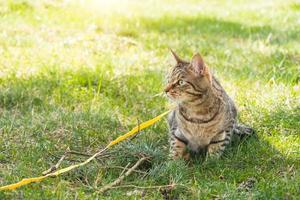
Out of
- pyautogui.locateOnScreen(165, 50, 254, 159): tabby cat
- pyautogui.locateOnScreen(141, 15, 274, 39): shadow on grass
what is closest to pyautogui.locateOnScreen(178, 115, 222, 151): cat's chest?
pyautogui.locateOnScreen(165, 50, 254, 159): tabby cat

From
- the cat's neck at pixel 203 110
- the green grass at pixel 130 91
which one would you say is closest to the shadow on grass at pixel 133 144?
the green grass at pixel 130 91

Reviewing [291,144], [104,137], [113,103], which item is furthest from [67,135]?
[291,144]

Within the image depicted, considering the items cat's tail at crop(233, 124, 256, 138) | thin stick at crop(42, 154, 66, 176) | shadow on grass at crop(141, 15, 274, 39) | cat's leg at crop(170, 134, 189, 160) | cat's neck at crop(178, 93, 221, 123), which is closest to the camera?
thin stick at crop(42, 154, 66, 176)

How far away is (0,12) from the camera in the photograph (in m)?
8.66

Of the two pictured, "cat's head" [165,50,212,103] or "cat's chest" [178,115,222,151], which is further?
"cat's chest" [178,115,222,151]

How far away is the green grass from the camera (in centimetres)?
400

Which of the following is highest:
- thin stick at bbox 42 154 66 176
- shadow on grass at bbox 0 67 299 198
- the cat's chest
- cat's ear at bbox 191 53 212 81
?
cat's ear at bbox 191 53 212 81

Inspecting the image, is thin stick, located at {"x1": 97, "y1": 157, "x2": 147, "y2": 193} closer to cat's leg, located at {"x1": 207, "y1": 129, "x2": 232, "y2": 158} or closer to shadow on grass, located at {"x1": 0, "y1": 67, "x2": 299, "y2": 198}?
shadow on grass, located at {"x1": 0, "y1": 67, "x2": 299, "y2": 198}

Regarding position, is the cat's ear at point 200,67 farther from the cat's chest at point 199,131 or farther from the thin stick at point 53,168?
the thin stick at point 53,168

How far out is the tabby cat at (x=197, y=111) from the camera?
4.29 m

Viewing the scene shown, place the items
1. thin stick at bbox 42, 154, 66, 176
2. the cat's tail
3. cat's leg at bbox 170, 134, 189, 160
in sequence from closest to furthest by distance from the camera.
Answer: thin stick at bbox 42, 154, 66, 176 < cat's leg at bbox 170, 134, 189, 160 < the cat's tail

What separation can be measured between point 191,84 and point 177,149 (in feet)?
1.69

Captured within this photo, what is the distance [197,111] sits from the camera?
4359 millimetres

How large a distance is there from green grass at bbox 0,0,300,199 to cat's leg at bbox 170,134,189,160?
9cm
